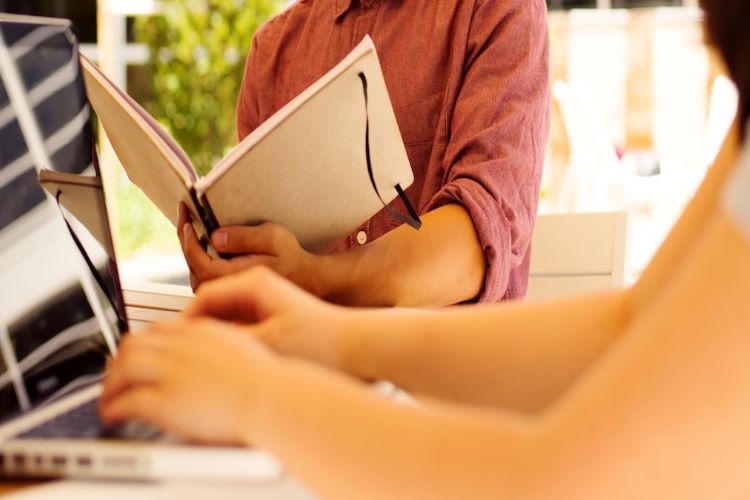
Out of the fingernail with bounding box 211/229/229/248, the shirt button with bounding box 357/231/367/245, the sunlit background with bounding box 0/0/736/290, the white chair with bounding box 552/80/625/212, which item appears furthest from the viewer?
the sunlit background with bounding box 0/0/736/290

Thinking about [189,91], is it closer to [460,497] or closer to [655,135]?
[655,135]

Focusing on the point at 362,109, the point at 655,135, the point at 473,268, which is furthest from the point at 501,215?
the point at 655,135

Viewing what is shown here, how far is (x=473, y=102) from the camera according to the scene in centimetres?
128

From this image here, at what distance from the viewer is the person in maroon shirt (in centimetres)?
108

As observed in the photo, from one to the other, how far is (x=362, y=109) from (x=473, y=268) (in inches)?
13.7

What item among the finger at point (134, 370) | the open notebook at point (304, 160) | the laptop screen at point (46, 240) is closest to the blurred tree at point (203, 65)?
the open notebook at point (304, 160)

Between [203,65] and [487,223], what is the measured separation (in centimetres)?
445

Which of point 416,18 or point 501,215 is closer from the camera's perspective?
point 501,215

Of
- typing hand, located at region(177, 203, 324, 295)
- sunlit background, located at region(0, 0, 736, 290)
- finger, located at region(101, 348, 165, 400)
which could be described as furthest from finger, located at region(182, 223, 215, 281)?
sunlit background, located at region(0, 0, 736, 290)

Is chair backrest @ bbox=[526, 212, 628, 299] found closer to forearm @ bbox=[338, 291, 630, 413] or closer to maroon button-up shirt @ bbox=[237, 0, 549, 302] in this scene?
maroon button-up shirt @ bbox=[237, 0, 549, 302]

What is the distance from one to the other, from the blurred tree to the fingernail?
4.40 m

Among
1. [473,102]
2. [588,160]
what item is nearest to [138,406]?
[473,102]

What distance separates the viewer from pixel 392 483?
1.43 ft

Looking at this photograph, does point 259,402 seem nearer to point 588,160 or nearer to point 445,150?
point 445,150
